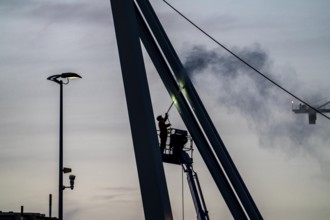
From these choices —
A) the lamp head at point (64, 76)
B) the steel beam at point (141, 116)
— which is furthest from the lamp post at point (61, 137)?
the steel beam at point (141, 116)

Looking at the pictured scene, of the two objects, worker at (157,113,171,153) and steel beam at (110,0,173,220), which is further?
worker at (157,113,171,153)

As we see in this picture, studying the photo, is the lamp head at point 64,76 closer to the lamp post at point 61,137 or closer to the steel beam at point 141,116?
the lamp post at point 61,137

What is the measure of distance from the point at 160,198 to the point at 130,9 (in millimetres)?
4723

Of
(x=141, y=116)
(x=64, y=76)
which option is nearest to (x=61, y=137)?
(x=64, y=76)

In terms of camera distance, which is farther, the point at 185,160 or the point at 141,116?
the point at 185,160

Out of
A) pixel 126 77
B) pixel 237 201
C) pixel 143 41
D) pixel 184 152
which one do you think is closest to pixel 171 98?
pixel 143 41

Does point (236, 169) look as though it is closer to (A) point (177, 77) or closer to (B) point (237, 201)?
(B) point (237, 201)

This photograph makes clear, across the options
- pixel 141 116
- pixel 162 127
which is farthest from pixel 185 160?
pixel 141 116

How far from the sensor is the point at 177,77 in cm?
2350

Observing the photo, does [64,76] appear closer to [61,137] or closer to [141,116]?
[61,137]

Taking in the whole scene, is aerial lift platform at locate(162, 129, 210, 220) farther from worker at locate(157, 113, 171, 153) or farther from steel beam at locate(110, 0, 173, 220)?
steel beam at locate(110, 0, 173, 220)

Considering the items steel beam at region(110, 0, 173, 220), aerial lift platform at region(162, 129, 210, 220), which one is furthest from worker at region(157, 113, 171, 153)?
steel beam at region(110, 0, 173, 220)

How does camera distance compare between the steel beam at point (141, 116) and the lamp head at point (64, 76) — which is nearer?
the steel beam at point (141, 116)

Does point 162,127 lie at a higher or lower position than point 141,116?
higher
